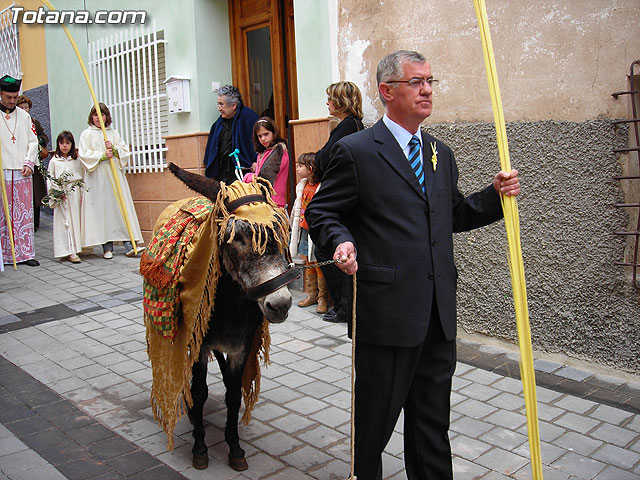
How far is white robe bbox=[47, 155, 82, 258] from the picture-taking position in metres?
9.21

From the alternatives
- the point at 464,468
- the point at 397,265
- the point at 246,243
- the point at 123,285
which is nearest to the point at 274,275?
the point at 246,243

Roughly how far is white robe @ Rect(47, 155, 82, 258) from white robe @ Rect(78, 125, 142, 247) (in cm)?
10

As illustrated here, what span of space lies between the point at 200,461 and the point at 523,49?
13.1 feet

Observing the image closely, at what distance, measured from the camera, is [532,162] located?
5145mm

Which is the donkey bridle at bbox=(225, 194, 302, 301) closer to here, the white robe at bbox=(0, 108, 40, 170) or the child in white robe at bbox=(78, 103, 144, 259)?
the child in white robe at bbox=(78, 103, 144, 259)

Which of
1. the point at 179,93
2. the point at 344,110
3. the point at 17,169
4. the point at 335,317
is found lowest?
the point at 335,317

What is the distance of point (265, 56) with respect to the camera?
8.56 metres

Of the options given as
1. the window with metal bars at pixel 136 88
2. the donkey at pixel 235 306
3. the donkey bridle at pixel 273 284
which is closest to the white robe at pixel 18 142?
the window with metal bars at pixel 136 88

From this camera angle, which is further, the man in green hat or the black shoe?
the man in green hat

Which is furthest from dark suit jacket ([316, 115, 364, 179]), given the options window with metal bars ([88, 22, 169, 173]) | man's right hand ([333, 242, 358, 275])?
window with metal bars ([88, 22, 169, 173])

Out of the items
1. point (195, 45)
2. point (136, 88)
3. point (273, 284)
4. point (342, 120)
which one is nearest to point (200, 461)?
point (273, 284)

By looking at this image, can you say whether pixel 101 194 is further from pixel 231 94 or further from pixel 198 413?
pixel 198 413

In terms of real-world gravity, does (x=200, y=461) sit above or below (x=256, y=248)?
below

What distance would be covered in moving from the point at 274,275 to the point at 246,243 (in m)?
0.22
